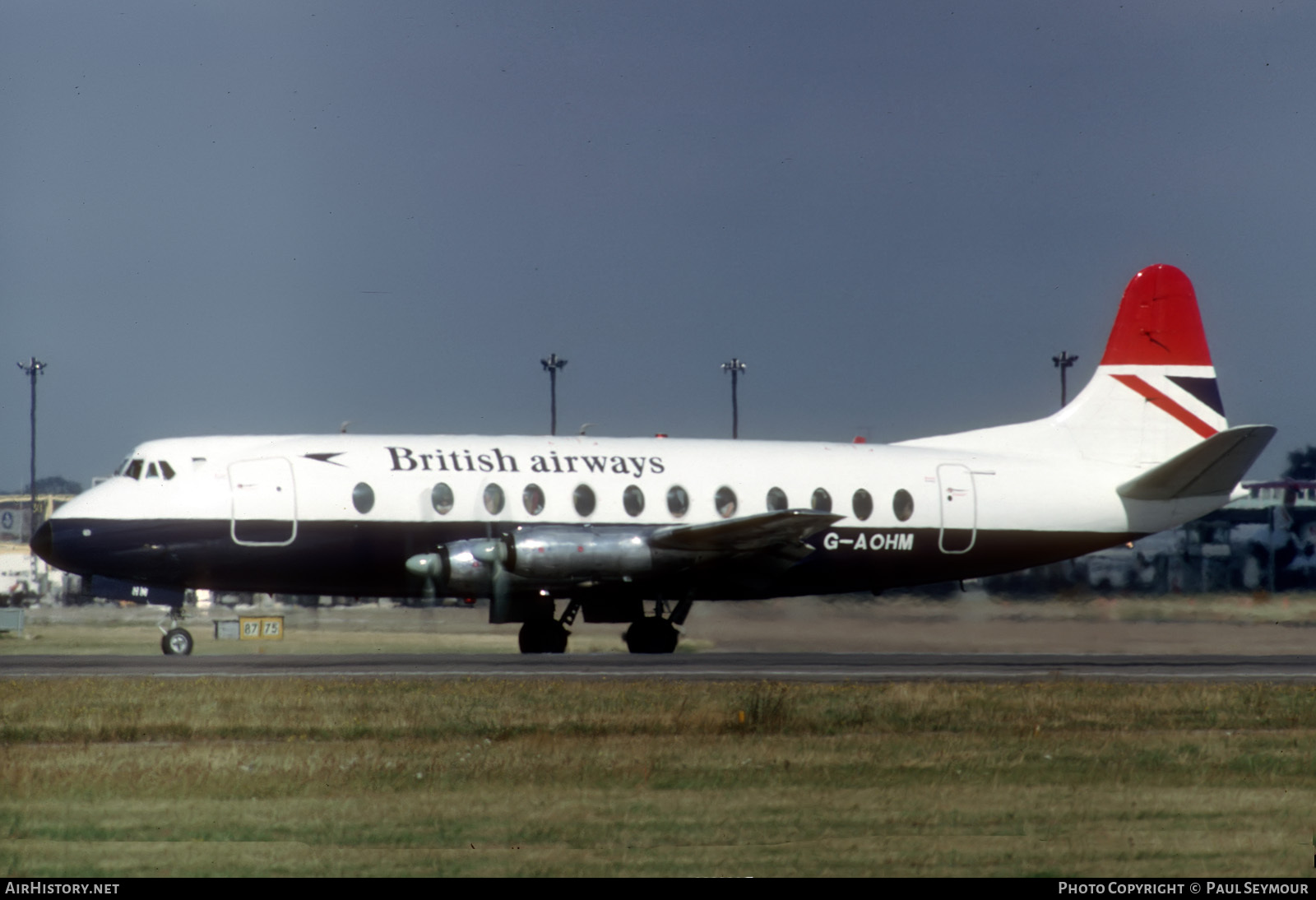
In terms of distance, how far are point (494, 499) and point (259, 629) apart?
643 inches

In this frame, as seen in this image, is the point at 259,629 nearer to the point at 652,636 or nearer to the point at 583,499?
the point at 652,636

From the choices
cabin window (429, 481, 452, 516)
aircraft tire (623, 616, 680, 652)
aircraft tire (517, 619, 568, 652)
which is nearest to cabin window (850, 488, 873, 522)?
aircraft tire (623, 616, 680, 652)

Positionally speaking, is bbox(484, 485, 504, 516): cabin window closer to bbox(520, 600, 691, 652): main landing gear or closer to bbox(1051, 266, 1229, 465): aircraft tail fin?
bbox(520, 600, 691, 652): main landing gear

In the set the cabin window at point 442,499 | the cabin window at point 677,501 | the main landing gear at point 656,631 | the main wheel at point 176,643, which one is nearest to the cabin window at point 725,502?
the cabin window at point 677,501

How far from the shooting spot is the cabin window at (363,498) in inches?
1120

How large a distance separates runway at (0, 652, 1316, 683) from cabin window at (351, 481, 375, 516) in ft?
8.74

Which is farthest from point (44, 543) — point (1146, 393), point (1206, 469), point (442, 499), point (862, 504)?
point (1146, 393)

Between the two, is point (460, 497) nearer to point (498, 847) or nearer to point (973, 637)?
point (973, 637)

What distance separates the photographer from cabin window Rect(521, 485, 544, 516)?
29.2m

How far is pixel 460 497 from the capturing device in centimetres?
2886

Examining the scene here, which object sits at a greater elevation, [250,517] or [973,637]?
[250,517]

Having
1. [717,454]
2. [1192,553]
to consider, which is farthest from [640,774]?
[1192,553]

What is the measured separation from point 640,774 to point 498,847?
3822 mm

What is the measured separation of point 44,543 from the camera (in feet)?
91.8
